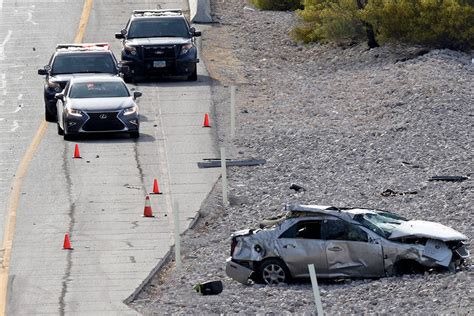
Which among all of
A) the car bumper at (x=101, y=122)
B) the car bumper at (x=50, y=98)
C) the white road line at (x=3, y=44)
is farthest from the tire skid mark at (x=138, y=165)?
the white road line at (x=3, y=44)

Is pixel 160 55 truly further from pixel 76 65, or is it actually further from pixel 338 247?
pixel 338 247

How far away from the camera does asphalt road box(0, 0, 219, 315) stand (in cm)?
2111

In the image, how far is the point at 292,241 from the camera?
2044 centimetres

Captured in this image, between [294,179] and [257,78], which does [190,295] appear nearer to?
[294,179]

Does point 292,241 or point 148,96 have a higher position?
point 292,241

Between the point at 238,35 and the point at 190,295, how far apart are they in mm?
26817

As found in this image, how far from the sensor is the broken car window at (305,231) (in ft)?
67.2

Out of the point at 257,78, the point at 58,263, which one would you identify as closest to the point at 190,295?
the point at 58,263

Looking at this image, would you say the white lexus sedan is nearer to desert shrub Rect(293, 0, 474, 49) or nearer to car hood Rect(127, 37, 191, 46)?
car hood Rect(127, 37, 191, 46)

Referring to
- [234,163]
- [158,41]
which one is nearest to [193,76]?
[158,41]

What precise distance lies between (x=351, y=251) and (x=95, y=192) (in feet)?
27.4

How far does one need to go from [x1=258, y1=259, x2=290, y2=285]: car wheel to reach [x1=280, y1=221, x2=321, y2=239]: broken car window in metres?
0.43

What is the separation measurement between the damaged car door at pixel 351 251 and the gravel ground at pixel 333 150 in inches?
8.3

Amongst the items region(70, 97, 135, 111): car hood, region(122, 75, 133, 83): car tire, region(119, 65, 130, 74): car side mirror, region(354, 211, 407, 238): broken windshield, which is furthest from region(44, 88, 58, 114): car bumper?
region(354, 211, 407, 238): broken windshield
